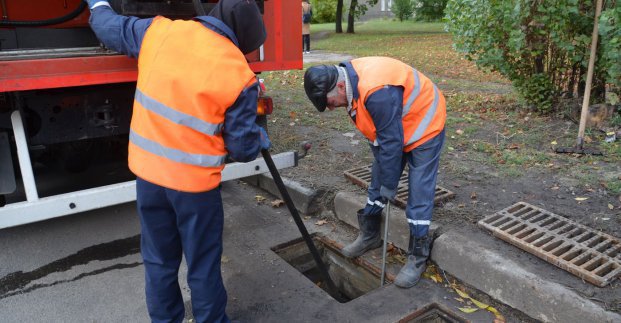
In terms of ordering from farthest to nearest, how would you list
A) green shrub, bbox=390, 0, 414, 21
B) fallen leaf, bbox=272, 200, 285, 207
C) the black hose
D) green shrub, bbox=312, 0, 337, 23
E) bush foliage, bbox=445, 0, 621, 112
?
green shrub, bbox=390, 0, 414, 21 → green shrub, bbox=312, 0, 337, 23 → bush foliage, bbox=445, 0, 621, 112 → fallen leaf, bbox=272, 200, 285, 207 → the black hose

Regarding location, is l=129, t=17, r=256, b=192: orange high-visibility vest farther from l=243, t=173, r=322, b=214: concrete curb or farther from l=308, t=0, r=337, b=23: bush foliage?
l=308, t=0, r=337, b=23: bush foliage

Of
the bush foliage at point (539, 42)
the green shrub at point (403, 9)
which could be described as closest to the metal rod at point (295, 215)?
the bush foliage at point (539, 42)

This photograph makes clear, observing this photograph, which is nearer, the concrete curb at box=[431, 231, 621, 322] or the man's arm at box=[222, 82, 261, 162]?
the man's arm at box=[222, 82, 261, 162]

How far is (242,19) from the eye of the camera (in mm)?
2330

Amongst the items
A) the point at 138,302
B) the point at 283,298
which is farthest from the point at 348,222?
the point at 138,302

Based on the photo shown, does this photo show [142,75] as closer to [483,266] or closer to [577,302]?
[483,266]

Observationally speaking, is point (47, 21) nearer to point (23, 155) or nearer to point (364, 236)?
point (23, 155)

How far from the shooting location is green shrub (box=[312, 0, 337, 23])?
35.0 m

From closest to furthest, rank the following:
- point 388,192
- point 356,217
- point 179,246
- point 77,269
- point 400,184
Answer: point 179,246 → point 388,192 → point 77,269 → point 356,217 → point 400,184

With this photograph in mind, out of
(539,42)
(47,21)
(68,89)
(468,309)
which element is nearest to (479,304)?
(468,309)

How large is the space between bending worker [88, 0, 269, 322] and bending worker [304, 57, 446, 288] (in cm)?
57

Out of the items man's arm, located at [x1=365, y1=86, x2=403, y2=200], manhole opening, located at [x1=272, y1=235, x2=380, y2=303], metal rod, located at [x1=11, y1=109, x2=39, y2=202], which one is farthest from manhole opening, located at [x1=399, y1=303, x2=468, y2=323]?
metal rod, located at [x1=11, y1=109, x2=39, y2=202]

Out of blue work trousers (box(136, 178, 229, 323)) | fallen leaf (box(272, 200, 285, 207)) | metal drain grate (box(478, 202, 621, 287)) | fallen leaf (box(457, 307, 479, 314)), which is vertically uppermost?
blue work trousers (box(136, 178, 229, 323))

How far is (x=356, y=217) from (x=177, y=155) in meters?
1.93
